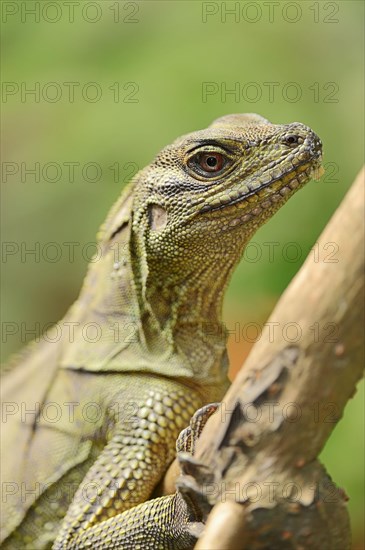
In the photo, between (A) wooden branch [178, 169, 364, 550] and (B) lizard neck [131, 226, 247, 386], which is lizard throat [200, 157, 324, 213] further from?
(A) wooden branch [178, 169, 364, 550]

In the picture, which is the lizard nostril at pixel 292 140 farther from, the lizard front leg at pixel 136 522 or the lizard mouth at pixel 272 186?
the lizard front leg at pixel 136 522

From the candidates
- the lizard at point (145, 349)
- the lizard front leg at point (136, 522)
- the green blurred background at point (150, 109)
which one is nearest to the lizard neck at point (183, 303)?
the lizard at point (145, 349)

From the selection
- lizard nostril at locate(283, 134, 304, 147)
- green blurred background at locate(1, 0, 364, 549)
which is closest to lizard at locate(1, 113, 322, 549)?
lizard nostril at locate(283, 134, 304, 147)

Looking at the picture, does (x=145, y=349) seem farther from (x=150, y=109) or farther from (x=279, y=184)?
(x=150, y=109)

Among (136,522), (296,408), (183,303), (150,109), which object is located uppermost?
(150,109)

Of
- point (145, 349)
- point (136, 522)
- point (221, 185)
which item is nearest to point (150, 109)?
point (221, 185)

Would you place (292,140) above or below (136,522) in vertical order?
above

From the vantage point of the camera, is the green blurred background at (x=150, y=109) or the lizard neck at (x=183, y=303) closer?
the lizard neck at (x=183, y=303)

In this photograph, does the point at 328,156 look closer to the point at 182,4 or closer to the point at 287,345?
the point at 182,4
